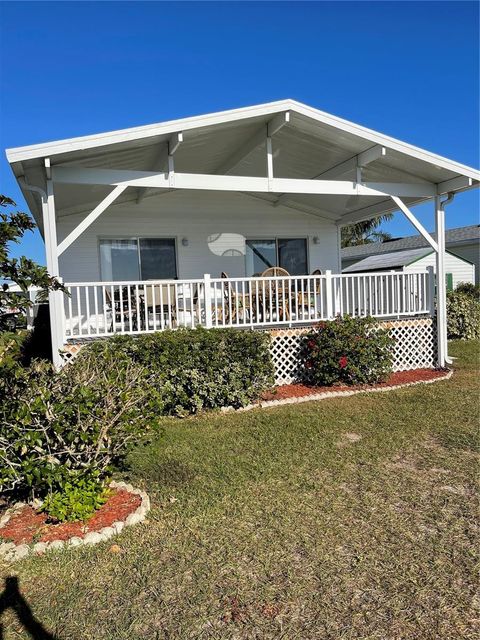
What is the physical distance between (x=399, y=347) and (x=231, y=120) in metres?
5.40

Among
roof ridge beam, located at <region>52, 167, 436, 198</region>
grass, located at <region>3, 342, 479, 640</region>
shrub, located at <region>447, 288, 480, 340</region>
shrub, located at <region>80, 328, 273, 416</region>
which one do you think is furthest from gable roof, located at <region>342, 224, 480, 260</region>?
grass, located at <region>3, 342, 479, 640</region>

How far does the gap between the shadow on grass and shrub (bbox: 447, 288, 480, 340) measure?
13.1 meters

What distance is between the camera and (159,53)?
31.2 ft

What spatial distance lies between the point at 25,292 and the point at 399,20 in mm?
9544

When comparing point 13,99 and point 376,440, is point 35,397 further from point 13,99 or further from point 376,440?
point 13,99

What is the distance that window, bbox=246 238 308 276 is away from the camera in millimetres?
11445

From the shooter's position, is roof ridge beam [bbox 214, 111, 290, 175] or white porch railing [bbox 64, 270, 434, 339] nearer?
roof ridge beam [bbox 214, 111, 290, 175]

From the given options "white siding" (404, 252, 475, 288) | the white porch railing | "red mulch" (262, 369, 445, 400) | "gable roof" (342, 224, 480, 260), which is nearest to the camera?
"red mulch" (262, 369, 445, 400)

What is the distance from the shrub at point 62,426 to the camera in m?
3.32

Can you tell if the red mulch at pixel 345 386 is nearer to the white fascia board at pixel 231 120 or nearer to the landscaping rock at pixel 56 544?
the white fascia board at pixel 231 120

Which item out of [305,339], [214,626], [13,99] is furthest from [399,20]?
[214,626]

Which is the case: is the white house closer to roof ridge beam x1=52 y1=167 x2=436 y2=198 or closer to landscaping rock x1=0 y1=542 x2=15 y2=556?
roof ridge beam x1=52 y1=167 x2=436 y2=198

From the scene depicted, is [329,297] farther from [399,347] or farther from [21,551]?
[21,551]

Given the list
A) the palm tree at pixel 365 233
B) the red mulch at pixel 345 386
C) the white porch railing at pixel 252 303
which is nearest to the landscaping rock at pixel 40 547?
the white porch railing at pixel 252 303
